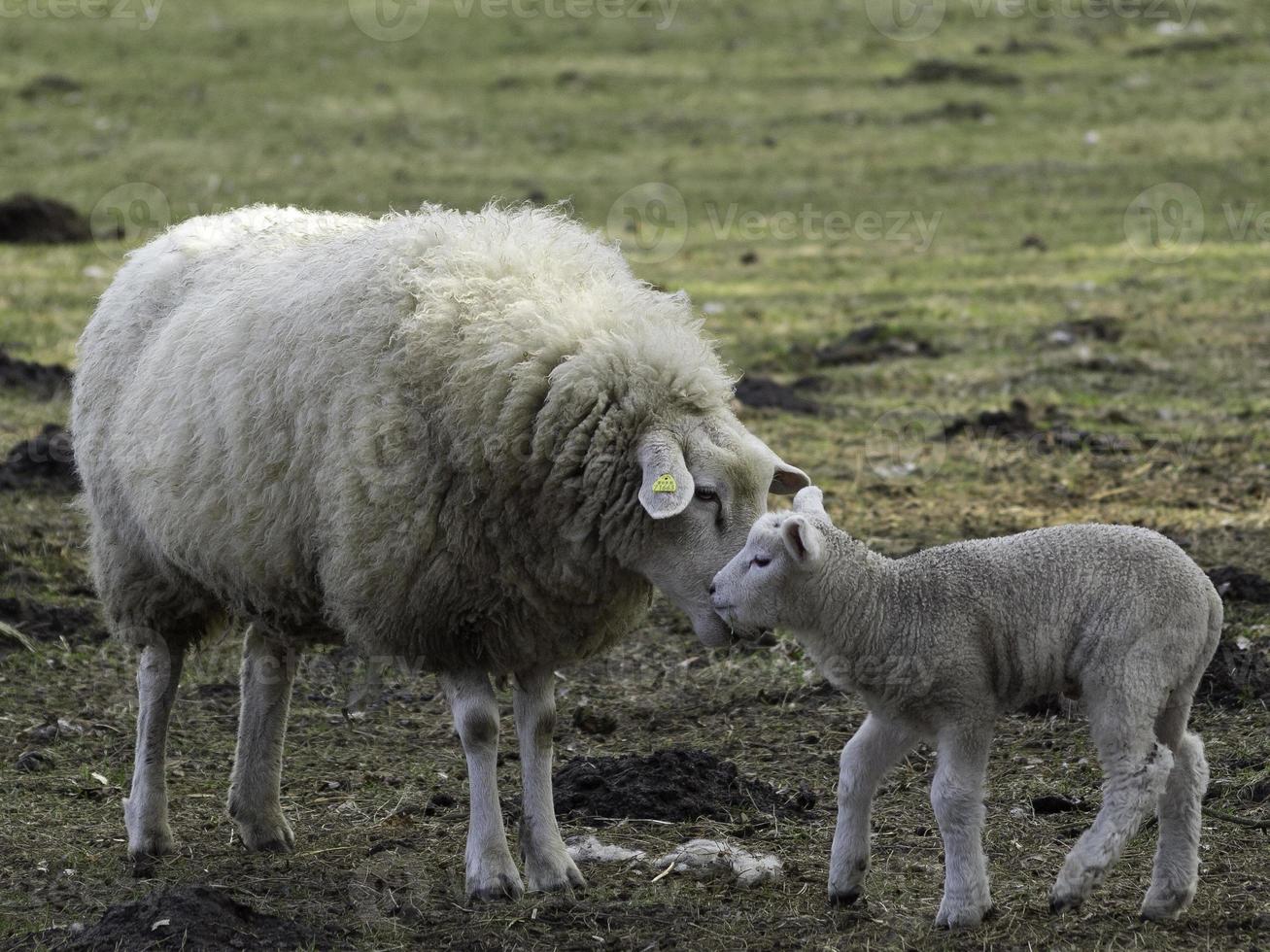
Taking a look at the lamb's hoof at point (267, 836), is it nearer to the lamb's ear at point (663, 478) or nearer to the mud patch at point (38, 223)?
the lamb's ear at point (663, 478)

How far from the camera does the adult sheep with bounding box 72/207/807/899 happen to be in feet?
17.4

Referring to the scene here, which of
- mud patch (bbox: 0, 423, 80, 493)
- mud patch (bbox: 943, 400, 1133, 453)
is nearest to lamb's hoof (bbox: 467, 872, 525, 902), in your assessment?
mud patch (bbox: 0, 423, 80, 493)

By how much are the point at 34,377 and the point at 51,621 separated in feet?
14.9

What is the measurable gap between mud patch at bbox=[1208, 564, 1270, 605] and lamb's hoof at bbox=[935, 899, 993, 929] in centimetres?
328

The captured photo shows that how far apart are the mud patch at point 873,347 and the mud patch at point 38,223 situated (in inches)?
332

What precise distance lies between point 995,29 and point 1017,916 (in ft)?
77.8

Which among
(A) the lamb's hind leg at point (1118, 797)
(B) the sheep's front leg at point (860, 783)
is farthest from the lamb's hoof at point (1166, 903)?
(B) the sheep's front leg at point (860, 783)

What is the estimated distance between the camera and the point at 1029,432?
11.2 meters

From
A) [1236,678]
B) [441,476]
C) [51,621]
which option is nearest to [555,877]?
[441,476]

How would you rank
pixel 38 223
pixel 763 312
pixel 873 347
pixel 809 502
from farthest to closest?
pixel 38 223 < pixel 763 312 < pixel 873 347 < pixel 809 502

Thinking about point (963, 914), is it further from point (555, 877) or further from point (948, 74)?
point (948, 74)

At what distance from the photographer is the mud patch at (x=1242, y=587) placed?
754 cm

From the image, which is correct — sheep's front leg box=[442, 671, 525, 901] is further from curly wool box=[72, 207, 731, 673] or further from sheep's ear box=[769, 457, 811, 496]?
sheep's ear box=[769, 457, 811, 496]

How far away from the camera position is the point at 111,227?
59.4ft
